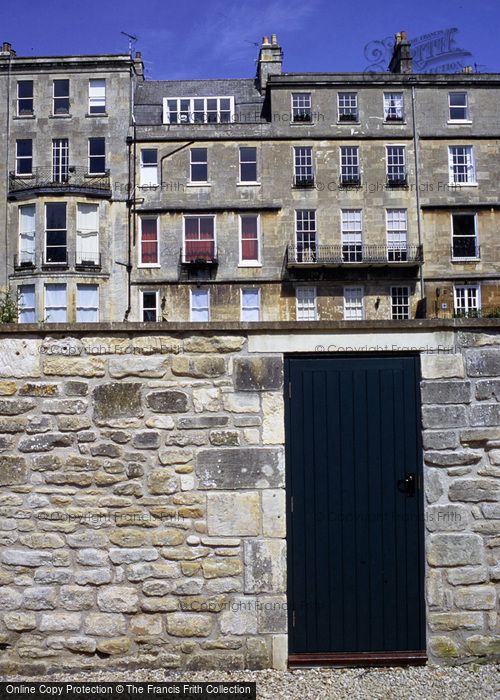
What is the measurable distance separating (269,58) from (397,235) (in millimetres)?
10376

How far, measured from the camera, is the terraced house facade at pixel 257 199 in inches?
1150

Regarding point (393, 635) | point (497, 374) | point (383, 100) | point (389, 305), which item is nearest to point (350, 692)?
point (393, 635)

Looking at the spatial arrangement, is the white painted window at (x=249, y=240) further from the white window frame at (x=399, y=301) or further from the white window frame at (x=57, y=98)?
the white window frame at (x=57, y=98)

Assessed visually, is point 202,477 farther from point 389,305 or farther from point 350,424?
point 389,305

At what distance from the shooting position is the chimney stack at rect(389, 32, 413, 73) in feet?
105

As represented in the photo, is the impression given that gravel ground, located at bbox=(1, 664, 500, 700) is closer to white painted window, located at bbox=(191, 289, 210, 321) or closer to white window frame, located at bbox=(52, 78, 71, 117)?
white painted window, located at bbox=(191, 289, 210, 321)

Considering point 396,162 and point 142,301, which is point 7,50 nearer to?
point 142,301

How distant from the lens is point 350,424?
5.52m

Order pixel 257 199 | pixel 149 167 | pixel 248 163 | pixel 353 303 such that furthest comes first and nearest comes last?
pixel 248 163
pixel 149 167
pixel 257 199
pixel 353 303

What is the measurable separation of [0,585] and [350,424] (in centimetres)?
299

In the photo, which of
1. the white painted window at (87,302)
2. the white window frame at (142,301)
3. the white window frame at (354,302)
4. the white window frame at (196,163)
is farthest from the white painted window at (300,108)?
the white painted window at (87,302)

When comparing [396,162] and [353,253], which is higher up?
[396,162]

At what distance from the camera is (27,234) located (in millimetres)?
29797

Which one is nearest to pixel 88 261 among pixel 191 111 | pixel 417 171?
pixel 191 111
